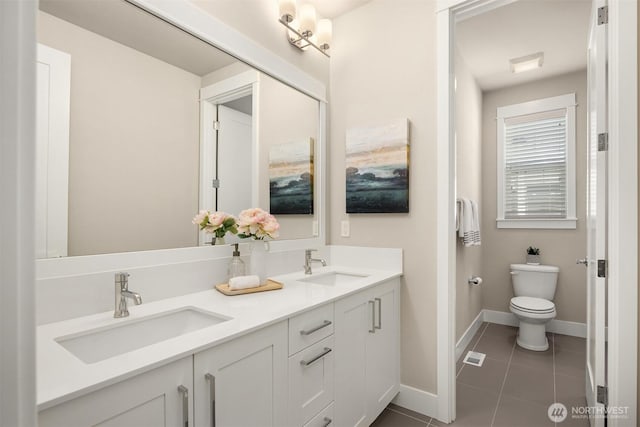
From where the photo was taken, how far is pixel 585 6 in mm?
2178

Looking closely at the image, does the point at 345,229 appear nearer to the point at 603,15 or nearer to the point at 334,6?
the point at 334,6

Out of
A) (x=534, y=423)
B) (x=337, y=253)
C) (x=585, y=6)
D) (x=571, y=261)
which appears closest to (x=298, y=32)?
(x=337, y=253)

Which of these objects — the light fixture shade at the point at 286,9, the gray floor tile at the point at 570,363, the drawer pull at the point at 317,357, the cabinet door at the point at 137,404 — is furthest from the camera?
the gray floor tile at the point at 570,363

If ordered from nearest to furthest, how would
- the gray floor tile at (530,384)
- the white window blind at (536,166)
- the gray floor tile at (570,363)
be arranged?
the gray floor tile at (530,384) → the gray floor tile at (570,363) → the white window blind at (536,166)

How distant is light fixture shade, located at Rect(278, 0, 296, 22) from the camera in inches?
70.4

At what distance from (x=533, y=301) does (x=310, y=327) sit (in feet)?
8.54

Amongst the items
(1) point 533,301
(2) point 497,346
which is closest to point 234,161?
(2) point 497,346

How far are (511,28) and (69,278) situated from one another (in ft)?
10.3

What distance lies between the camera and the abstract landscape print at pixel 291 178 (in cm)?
195

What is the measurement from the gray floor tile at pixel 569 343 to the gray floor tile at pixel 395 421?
183 cm

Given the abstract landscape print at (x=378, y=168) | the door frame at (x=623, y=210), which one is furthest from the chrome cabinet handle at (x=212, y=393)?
the door frame at (x=623, y=210)

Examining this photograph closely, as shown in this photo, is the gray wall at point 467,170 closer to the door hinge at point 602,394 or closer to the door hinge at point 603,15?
the door hinge at point 603,15

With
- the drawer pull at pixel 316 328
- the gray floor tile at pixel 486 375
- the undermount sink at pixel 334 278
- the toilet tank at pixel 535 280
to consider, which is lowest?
the gray floor tile at pixel 486 375

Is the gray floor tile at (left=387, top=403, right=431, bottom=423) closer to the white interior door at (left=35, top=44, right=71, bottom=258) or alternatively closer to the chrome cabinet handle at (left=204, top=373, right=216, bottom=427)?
the chrome cabinet handle at (left=204, top=373, right=216, bottom=427)
